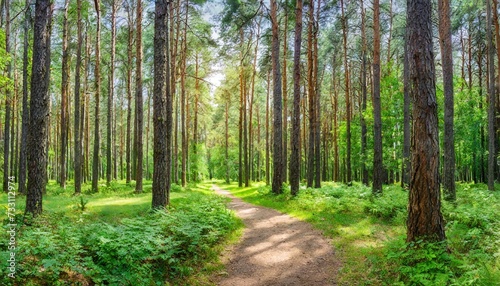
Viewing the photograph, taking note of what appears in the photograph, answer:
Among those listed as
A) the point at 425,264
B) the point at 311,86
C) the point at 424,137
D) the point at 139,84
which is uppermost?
the point at 139,84

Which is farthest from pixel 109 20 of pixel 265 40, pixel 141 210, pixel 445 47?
pixel 445 47

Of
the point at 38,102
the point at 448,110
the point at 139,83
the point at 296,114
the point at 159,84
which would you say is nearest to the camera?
the point at 38,102

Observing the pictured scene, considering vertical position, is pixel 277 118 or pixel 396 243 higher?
pixel 277 118

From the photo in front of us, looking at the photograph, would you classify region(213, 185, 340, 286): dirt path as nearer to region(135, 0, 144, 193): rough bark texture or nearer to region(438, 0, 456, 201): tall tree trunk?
region(438, 0, 456, 201): tall tree trunk

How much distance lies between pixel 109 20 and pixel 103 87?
9.51 meters

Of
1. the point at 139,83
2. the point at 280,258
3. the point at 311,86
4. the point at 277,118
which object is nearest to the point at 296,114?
the point at 277,118

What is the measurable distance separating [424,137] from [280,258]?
367cm

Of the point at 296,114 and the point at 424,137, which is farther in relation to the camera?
the point at 296,114

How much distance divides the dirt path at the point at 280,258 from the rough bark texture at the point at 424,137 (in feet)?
6.03

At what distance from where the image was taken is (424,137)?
16.9 feet

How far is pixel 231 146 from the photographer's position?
46.9 m

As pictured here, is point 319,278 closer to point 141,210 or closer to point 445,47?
point 141,210

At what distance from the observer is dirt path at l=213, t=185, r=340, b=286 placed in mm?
5450

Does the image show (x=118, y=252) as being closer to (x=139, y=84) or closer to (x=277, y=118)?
(x=277, y=118)
